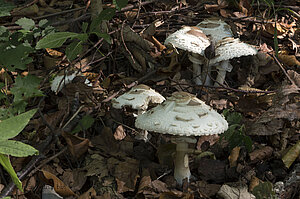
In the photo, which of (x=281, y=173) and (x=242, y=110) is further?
(x=242, y=110)

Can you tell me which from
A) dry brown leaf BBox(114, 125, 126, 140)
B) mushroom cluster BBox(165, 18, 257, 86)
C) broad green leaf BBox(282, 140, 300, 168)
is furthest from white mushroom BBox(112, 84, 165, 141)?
broad green leaf BBox(282, 140, 300, 168)

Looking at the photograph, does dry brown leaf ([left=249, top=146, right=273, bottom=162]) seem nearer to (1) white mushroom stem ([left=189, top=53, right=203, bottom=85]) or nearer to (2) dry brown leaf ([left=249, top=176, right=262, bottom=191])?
(2) dry brown leaf ([left=249, top=176, right=262, bottom=191])

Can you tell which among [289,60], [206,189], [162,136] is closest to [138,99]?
[162,136]

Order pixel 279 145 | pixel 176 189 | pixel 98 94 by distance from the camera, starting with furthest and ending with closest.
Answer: pixel 98 94 < pixel 279 145 < pixel 176 189

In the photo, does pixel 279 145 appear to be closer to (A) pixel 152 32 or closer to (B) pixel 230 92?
(B) pixel 230 92

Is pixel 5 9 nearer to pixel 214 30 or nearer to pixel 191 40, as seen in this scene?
pixel 191 40

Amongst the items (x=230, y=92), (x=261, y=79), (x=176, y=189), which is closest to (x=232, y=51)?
(x=230, y=92)
